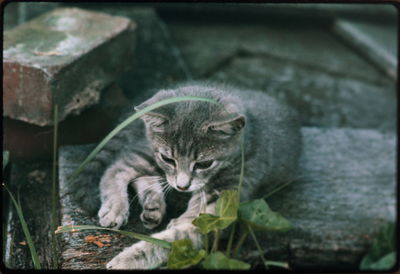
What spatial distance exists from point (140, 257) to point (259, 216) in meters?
0.55

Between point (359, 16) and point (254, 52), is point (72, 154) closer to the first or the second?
point (254, 52)

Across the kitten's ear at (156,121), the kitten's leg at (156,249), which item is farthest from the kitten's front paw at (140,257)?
the kitten's ear at (156,121)

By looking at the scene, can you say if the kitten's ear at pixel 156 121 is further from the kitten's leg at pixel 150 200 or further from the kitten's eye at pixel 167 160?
the kitten's leg at pixel 150 200

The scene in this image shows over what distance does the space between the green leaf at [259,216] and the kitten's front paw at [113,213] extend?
1.86ft

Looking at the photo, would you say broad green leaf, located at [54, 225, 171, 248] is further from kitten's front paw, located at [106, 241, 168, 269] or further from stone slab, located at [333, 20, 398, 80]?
stone slab, located at [333, 20, 398, 80]

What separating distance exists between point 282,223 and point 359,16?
3.37 meters

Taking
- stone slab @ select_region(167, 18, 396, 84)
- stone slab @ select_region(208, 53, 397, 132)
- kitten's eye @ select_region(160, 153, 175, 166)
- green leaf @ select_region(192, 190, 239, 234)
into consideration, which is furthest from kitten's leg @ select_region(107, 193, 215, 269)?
stone slab @ select_region(167, 18, 396, 84)

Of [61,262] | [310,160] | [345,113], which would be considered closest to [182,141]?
[61,262]

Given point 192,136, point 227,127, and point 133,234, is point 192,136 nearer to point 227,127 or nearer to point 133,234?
point 227,127

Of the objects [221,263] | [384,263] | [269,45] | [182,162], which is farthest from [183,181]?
[269,45]

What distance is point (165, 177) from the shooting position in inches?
99.7

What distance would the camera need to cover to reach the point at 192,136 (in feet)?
7.86

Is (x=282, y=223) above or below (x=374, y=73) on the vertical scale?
below

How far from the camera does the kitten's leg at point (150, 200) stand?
8.03 feet
